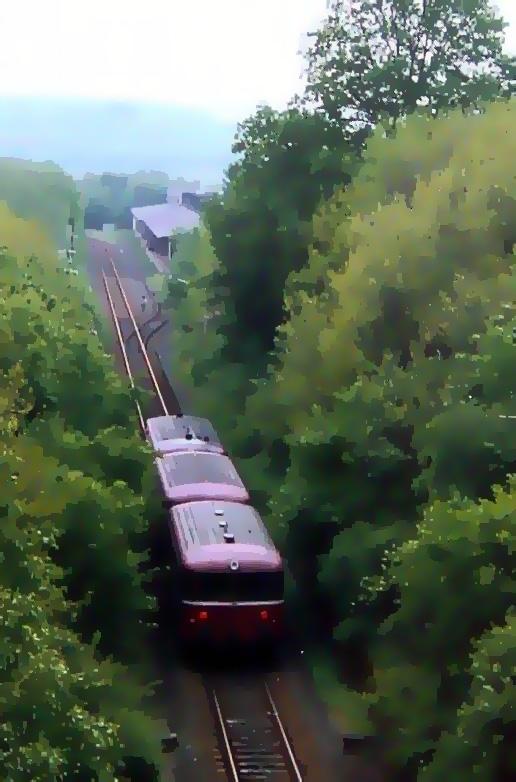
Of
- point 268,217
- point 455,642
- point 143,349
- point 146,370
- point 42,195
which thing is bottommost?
point 146,370

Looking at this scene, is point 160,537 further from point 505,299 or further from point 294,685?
point 505,299

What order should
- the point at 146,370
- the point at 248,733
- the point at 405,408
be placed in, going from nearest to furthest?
the point at 248,733 < the point at 405,408 < the point at 146,370

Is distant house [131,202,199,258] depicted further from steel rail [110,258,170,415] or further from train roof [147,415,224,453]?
train roof [147,415,224,453]

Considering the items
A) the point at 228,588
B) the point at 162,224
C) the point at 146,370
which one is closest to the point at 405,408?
the point at 228,588

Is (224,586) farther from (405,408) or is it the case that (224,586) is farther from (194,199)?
(194,199)

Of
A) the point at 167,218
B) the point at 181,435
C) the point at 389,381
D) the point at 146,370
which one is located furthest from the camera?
the point at 167,218

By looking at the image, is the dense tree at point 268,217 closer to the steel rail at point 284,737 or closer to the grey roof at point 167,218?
the steel rail at point 284,737

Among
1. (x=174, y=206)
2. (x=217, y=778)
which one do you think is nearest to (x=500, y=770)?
(x=217, y=778)
